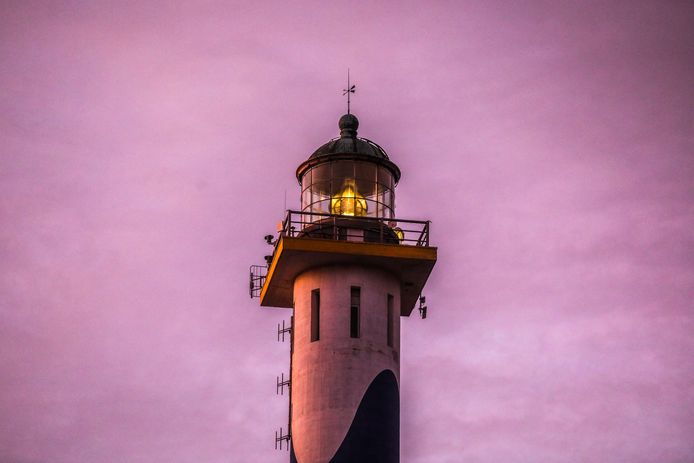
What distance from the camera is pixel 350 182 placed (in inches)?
1812

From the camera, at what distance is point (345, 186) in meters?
46.1

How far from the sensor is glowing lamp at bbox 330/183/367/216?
1801 inches

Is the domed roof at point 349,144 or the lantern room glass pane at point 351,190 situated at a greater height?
the domed roof at point 349,144

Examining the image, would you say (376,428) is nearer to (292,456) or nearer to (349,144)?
(292,456)

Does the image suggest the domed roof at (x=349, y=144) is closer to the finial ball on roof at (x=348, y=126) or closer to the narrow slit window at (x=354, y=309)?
the finial ball on roof at (x=348, y=126)

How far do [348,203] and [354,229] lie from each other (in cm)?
153

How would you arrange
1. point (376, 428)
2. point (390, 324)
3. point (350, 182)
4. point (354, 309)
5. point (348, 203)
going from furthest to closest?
point (350, 182) → point (348, 203) → point (390, 324) → point (354, 309) → point (376, 428)

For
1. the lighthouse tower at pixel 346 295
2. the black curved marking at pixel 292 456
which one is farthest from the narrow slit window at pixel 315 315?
the black curved marking at pixel 292 456

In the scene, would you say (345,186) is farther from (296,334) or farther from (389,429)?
(389,429)

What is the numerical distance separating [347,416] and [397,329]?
3906mm

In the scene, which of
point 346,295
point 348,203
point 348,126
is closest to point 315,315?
point 346,295

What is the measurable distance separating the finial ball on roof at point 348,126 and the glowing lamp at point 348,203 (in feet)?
6.89

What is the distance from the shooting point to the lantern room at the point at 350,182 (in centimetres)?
4588

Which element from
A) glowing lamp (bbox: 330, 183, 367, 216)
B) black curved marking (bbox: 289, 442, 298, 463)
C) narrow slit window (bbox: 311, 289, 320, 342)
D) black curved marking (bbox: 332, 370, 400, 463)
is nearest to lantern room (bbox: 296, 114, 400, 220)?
glowing lamp (bbox: 330, 183, 367, 216)
